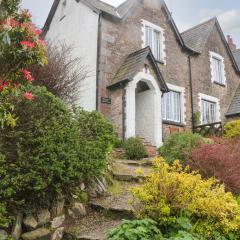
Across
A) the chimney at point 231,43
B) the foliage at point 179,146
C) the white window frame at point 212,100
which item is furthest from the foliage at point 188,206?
the chimney at point 231,43

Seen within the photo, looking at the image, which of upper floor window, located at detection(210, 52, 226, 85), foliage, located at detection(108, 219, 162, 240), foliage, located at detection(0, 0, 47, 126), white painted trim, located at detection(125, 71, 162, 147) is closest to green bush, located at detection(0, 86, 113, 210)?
foliage, located at detection(0, 0, 47, 126)

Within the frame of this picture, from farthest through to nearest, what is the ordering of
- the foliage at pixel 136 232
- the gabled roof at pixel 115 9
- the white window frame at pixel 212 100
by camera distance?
the white window frame at pixel 212 100
the gabled roof at pixel 115 9
the foliage at pixel 136 232

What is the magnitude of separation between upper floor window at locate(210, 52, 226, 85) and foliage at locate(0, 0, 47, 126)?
1673 cm

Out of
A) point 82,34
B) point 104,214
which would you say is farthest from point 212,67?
point 104,214

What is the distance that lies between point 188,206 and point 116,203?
68.6 inches

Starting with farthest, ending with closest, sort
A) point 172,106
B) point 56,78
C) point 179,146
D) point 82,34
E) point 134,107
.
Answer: point 172,106
point 82,34
point 134,107
point 56,78
point 179,146

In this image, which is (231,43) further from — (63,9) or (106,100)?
(106,100)

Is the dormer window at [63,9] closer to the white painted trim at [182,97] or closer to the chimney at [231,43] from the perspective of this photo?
the white painted trim at [182,97]

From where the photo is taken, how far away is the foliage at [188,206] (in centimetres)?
586

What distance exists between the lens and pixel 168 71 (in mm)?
17578

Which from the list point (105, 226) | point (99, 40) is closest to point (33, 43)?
point (105, 226)

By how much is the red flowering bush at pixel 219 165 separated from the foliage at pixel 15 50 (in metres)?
4.91

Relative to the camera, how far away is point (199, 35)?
68.1 feet

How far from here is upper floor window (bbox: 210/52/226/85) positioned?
20.3 m
